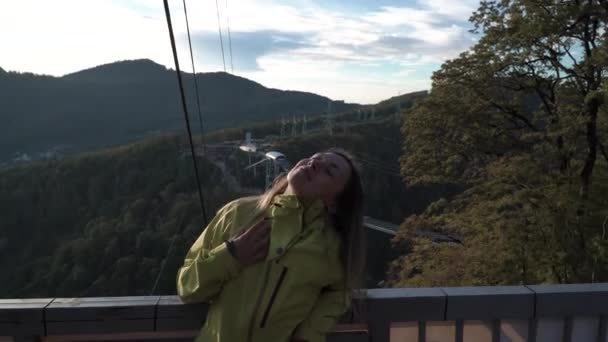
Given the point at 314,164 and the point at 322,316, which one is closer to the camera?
the point at 322,316

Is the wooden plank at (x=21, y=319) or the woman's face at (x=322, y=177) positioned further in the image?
the wooden plank at (x=21, y=319)

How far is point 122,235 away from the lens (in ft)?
142

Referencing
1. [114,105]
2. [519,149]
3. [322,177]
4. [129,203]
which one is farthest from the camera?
[114,105]

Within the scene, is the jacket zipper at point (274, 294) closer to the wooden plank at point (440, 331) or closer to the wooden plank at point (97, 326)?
the wooden plank at point (97, 326)

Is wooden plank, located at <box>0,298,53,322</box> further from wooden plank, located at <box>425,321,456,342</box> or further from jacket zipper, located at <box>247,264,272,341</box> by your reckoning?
wooden plank, located at <box>425,321,456,342</box>

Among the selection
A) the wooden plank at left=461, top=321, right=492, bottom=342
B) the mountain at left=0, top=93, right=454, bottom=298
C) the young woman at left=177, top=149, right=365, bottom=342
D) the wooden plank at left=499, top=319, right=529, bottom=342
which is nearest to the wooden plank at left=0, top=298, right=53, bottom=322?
the young woman at left=177, top=149, right=365, bottom=342

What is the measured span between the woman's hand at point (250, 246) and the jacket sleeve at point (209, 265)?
0.03 m

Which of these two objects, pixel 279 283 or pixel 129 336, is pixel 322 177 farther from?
pixel 129 336

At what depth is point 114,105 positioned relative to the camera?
118 metres

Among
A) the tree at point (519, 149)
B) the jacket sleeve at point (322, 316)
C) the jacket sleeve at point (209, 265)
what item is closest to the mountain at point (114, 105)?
the tree at point (519, 149)

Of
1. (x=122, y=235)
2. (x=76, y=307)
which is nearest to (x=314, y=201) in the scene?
(x=76, y=307)

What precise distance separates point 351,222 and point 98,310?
45.3 inches

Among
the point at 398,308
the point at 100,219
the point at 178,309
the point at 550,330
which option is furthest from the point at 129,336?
the point at 100,219

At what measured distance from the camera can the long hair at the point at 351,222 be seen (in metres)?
2.07
